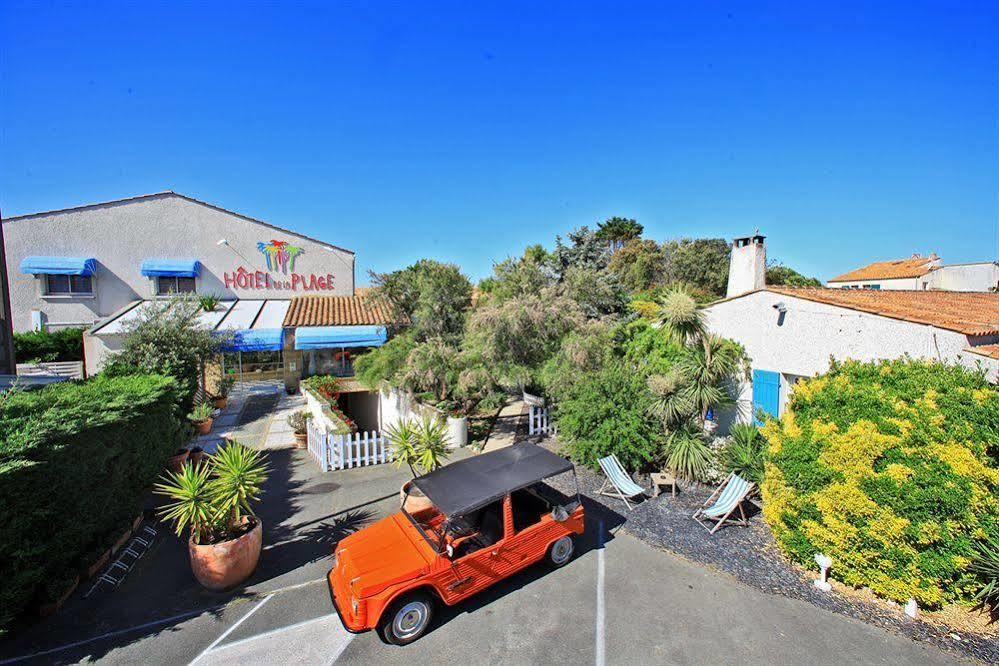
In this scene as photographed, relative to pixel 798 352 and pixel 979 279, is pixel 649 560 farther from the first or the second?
pixel 979 279

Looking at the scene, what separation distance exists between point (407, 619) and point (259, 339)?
19934 mm

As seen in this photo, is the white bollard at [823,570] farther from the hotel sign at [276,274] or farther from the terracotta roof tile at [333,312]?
the hotel sign at [276,274]

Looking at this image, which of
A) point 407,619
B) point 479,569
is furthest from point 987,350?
point 407,619

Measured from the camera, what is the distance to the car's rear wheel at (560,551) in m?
7.58

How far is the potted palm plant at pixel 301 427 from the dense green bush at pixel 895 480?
44.1 feet

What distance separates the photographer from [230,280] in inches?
1103

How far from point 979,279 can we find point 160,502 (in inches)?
1856

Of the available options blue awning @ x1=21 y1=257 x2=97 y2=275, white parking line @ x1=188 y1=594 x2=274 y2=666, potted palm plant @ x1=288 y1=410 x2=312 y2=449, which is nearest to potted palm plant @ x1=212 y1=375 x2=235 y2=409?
potted palm plant @ x1=288 y1=410 x2=312 y2=449

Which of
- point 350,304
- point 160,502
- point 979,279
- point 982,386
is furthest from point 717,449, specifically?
point 979,279

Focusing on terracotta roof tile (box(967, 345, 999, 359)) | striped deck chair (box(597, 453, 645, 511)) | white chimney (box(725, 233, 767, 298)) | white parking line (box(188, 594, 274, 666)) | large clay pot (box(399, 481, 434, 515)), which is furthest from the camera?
white chimney (box(725, 233, 767, 298))

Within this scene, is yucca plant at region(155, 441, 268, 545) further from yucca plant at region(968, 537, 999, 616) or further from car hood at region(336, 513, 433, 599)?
yucca plant at region(968, 537, 999, 616)

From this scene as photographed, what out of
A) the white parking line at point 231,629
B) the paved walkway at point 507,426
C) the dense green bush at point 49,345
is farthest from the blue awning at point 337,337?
the white parking line at point 231,629

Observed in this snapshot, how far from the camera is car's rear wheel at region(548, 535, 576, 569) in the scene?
24.9ft

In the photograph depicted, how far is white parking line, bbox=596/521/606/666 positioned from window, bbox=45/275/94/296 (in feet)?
107
